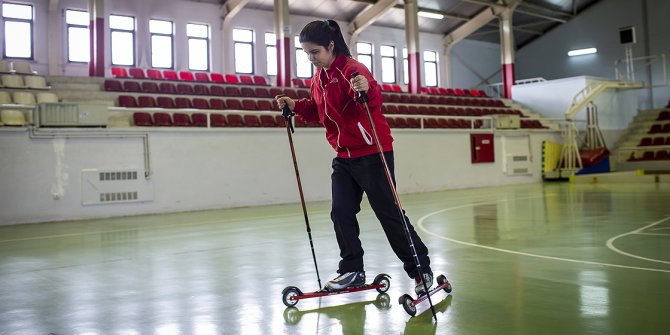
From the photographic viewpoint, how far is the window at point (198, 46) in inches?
896

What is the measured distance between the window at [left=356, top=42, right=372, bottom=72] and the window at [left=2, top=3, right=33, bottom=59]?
1379 centimetres

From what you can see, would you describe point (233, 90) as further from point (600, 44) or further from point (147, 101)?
point (600, 44)

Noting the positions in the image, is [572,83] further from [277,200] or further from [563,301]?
[563,301]

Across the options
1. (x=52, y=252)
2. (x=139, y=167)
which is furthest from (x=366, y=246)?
(x=139, y=167)

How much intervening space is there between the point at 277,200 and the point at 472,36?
2094cm

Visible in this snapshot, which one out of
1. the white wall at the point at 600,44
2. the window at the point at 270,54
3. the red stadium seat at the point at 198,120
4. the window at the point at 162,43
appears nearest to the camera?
the red stadium seat at the point at 198,120

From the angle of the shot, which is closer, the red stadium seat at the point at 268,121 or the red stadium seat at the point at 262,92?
the red stadium seat at the point at 268,121

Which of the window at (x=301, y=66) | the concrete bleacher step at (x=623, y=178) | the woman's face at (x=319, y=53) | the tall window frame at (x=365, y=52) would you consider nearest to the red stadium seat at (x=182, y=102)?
the window at (x=301, y=66)

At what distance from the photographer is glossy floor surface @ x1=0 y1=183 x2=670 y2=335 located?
3.16 m

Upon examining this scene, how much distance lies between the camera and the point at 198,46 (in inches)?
904

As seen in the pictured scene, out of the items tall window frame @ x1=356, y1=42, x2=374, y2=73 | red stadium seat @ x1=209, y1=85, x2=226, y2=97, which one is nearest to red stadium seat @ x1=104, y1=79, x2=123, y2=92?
red stadium seat @ x1=209, y1=85, x2=226, y2=97

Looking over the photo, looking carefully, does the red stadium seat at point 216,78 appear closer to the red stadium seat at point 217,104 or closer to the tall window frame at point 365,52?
the red stadium seat at point 217,104

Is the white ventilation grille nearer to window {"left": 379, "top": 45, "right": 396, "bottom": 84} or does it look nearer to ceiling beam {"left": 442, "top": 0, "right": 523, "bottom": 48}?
window {"left": 379, "top": 45, "right": 396, "bottom": 84}

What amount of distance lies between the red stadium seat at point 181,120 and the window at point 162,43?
9018 mm
